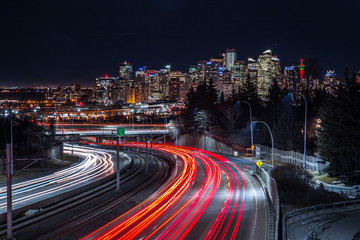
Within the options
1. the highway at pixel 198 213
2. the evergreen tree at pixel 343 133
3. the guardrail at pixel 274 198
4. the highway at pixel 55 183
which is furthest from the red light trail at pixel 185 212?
the evergreen tree at pixel 343 133

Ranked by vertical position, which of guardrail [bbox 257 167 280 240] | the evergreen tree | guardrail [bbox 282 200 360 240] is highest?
the evergreen tree

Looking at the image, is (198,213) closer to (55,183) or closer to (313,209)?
(313,209)

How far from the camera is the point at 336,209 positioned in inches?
1027

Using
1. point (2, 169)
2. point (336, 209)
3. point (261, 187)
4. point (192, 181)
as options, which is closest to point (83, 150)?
point (2, 169)

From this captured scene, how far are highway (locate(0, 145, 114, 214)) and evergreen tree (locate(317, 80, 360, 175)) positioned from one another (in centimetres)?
2496

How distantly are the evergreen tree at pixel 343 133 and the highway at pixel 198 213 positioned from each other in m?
9.03

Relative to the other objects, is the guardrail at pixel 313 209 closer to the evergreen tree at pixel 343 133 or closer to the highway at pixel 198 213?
the highway at pixel 198 213

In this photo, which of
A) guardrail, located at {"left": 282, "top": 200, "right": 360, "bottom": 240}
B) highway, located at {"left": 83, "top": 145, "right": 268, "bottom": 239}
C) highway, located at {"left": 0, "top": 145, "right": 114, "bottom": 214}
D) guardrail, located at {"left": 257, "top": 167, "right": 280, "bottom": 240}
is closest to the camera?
guardrail, located at {"left": 257, "top": 167, "right": 280, "bottom": 240}

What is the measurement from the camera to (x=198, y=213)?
23.0 metres

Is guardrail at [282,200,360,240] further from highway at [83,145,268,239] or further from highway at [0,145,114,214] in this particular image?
highway at [0,145,114,214]

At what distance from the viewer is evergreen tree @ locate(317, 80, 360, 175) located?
3556cm

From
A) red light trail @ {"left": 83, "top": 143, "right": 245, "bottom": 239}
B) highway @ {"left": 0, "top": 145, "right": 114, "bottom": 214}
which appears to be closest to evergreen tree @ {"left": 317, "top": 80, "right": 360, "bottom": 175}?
red light trail @ {"left": 83, "top": 143, "right": 245, "bottom": 239}

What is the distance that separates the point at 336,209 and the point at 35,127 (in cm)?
4463

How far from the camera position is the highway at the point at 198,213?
1886 cm
